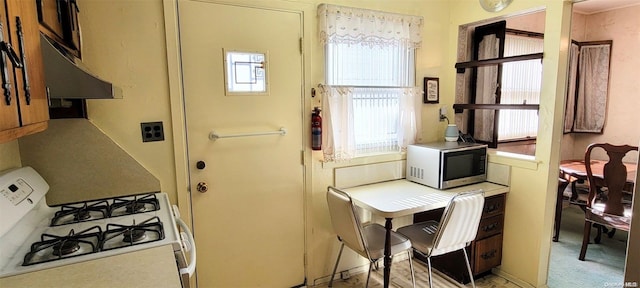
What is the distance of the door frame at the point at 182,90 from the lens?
1.91 metres

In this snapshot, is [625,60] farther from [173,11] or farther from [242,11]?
[173,11]

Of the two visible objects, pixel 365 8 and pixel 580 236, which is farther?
pixel 580 236

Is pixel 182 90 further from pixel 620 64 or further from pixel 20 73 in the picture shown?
pixel 620 64

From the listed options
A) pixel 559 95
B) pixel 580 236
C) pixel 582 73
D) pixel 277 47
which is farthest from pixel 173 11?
pixel 582 73

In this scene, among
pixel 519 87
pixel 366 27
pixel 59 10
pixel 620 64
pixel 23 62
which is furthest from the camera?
pixel 620 64

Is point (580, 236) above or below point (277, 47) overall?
below

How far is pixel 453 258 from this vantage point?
102 inches

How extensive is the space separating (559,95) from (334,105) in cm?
150

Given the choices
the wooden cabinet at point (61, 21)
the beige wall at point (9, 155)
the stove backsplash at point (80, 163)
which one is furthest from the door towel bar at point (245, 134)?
the beige wall at point (9, 155)

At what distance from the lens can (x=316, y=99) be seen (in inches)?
94.2

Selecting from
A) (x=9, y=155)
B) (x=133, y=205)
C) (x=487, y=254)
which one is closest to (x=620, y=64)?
(x=487, y=254)

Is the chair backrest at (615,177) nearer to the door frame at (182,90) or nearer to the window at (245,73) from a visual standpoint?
the door frame at (182,90)

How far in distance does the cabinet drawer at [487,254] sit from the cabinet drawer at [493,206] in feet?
0.63

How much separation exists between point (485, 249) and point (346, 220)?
120 cm
